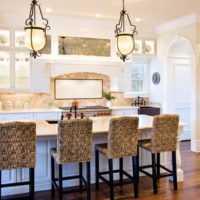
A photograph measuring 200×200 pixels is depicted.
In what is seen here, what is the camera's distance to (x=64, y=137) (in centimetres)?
291

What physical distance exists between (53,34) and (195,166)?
4.03m

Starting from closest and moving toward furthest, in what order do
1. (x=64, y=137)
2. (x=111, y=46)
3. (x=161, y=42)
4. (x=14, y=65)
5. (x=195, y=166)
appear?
(x=64, y=137)
(x=195, y=166)
(x=14, y=65)
(x=111, y=46)
(x=161, y=42)

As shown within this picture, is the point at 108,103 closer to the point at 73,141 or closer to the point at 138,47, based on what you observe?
the point at 138,47

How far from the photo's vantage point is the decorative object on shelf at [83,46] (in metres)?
5.87

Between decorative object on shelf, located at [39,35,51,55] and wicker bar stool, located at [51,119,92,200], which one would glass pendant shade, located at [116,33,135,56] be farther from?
decorative object on shelf, located at [39,35,51,55]

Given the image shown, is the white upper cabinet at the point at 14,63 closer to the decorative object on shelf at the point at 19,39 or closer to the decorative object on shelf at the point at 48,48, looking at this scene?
the decorative object on shelf at the point at 19,39

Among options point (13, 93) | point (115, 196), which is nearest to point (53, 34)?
point (13, 93)

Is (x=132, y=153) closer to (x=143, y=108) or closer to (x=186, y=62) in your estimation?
(x=143, y=108)

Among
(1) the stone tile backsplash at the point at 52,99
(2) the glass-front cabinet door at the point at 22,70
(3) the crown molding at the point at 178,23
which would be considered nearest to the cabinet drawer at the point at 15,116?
(1) the stone tile backsplash at the point at 52,99

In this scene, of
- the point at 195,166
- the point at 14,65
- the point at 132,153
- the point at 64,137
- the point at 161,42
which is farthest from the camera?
the point at 161,42

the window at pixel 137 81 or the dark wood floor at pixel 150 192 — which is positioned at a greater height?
the window at pixel 137 81

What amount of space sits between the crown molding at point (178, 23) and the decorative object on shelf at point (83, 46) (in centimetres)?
148

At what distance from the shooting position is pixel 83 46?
6.04 metres

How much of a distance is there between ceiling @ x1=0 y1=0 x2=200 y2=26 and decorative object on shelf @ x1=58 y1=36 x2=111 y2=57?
58 cm
